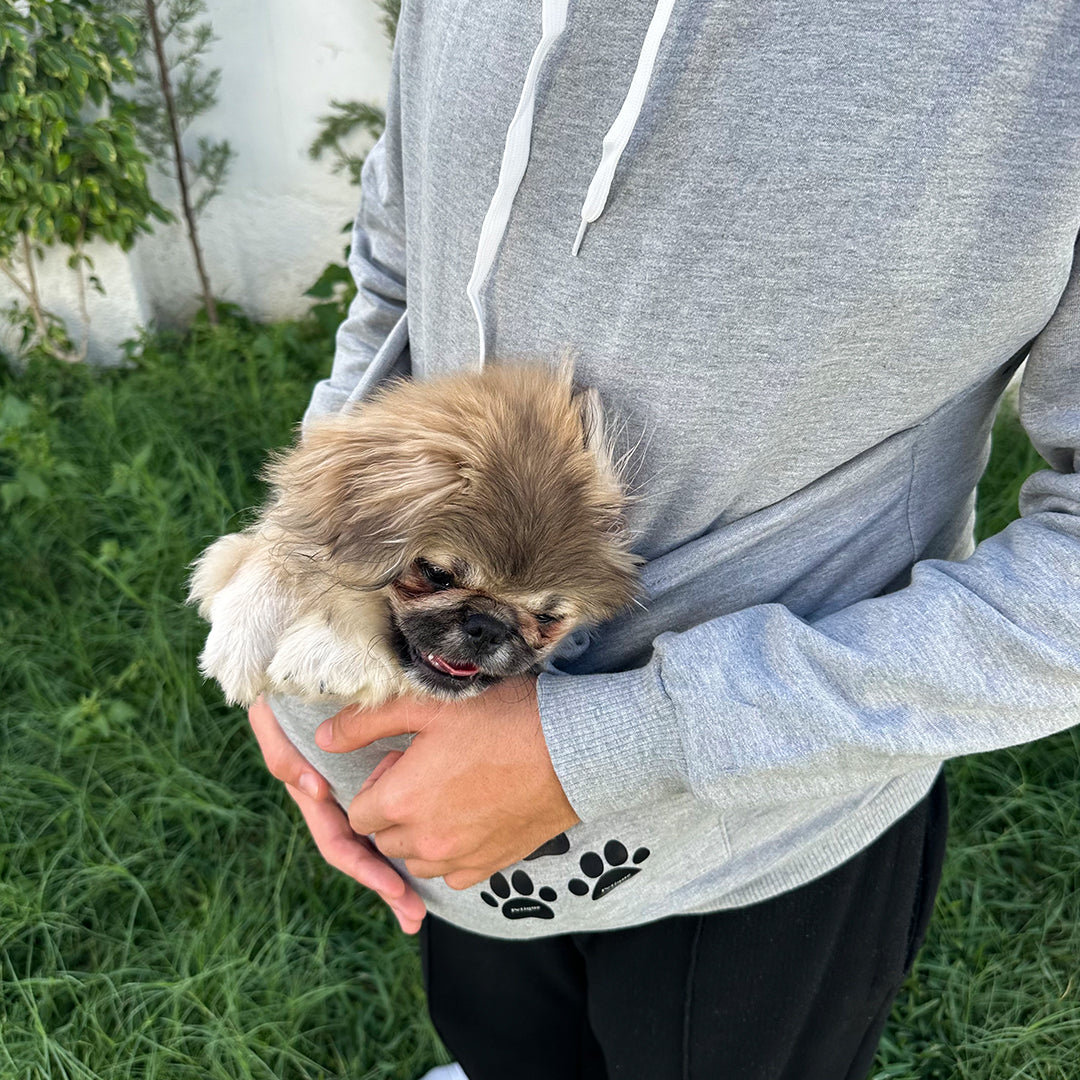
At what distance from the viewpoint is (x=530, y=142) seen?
1.09 m

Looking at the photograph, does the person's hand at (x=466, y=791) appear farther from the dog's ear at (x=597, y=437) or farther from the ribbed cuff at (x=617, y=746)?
the dog's ear at (x=597, y=437)

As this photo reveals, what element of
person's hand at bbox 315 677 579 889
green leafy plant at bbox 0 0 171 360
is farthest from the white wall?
person's hand at bbox 315 677 579 889

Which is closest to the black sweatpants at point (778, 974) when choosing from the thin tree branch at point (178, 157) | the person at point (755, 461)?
the person at point (755, 461)

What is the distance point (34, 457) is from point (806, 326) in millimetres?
3108

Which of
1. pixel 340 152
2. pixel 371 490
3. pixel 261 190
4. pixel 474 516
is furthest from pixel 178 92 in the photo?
pixel 474 516

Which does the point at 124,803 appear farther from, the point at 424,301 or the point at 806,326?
the point at 806,326

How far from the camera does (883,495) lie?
3.95 ft

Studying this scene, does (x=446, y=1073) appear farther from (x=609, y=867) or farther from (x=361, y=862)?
(x=609, y=867)

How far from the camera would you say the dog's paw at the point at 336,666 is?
4.62ft

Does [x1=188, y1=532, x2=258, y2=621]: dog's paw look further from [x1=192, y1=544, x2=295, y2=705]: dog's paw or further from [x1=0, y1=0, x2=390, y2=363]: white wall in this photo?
[x1=0, y1=0, x2=390, y2=363]: white wall

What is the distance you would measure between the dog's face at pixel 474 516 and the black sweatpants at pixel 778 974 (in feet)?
→ 1.68

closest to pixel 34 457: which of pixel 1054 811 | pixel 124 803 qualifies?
pixel 124 803

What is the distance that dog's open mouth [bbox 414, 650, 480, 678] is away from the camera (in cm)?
134

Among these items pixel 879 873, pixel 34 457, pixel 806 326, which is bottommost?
pixel 34 457
